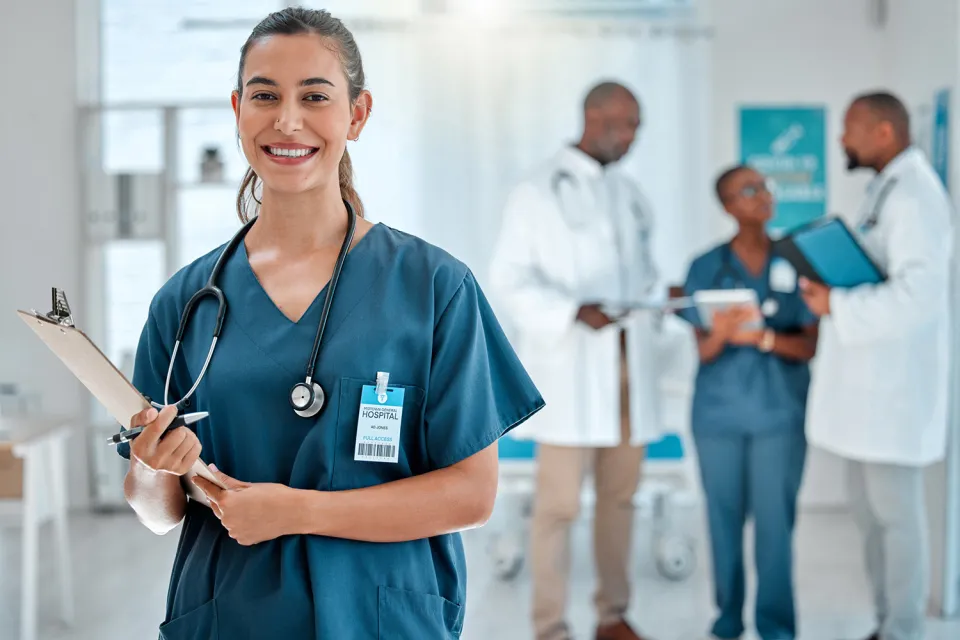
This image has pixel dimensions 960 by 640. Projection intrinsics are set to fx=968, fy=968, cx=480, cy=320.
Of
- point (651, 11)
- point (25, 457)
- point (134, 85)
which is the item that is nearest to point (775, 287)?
point (651, 11)

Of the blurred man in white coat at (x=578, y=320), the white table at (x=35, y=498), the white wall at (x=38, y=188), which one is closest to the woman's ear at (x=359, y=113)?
the blurred man in white coat at (x=578, y=320)

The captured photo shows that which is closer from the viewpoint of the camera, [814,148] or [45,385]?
[814,148]

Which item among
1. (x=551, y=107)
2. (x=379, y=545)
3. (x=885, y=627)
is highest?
(x=551, y=107)

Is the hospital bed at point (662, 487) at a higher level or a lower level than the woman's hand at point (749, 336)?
lower

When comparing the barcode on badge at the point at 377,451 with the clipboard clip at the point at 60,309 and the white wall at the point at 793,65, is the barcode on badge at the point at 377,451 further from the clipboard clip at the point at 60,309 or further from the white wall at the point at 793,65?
the white wall at the point at 793,65

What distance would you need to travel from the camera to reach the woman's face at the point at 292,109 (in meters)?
1.11

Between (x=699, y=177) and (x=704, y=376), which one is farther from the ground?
(x=699, y=177)

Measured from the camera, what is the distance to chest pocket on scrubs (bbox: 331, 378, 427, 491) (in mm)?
1097

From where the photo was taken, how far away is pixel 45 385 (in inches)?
190

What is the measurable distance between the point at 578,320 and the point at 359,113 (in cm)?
175

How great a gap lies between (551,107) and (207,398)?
311cm

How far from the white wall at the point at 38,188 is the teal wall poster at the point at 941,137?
12.7 ft

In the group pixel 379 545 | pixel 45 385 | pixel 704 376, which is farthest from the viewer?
pixel 45 385

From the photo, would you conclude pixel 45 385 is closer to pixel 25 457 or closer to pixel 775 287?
pixel 25 457
